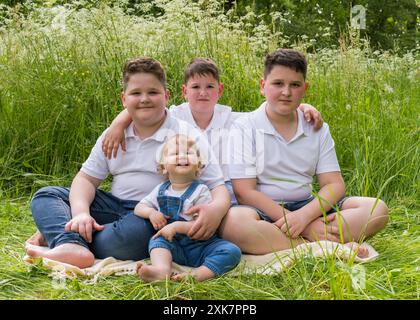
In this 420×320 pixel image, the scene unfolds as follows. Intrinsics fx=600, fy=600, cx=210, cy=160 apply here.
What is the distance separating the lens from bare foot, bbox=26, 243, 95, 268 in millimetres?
2494

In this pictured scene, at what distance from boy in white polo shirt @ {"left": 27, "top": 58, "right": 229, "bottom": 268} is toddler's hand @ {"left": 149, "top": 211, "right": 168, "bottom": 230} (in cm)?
8

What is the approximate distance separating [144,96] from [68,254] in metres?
0.78

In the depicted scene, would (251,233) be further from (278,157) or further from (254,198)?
(278,157)

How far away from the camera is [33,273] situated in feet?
7.98

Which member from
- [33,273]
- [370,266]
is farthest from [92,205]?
[370,266]

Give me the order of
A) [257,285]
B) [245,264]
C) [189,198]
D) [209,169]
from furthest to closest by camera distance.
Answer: [209,169], [189,198], [245,264], [257,285]

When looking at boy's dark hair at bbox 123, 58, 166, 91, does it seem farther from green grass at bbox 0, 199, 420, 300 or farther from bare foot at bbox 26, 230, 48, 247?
green grass at bbox 0, 199, 420, 300

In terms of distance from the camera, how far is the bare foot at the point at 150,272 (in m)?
2.22

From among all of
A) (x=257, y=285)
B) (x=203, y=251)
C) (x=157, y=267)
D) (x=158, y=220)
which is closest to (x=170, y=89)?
(x=158, y=220)

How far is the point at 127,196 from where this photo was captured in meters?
2.87

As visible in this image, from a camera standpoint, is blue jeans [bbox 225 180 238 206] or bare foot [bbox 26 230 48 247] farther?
blue jeans [bbox 225 180 238 206]

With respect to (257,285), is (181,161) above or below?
above

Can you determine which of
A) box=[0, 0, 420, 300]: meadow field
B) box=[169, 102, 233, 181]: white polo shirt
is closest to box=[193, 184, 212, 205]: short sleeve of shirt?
box=[169, 102, 233, 181]: white polo shirt

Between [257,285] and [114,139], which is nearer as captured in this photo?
[257,285]
